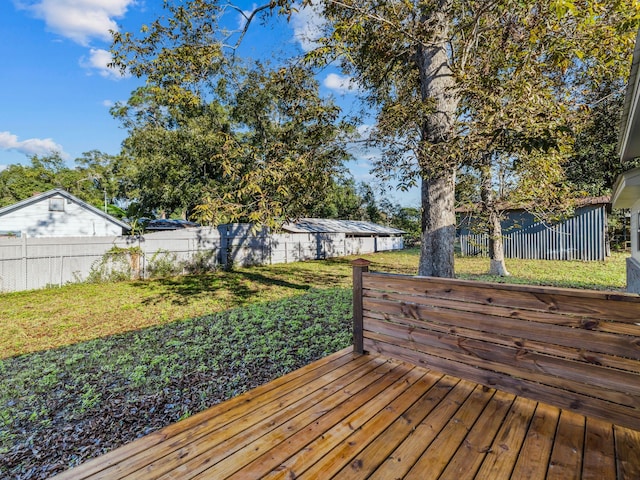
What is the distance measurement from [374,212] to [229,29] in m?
25.1

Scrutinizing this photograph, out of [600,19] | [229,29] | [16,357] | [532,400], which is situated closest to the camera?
[532,400]

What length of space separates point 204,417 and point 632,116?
15.6ft


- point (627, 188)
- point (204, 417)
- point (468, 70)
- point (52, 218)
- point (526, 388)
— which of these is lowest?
point (204, 417)

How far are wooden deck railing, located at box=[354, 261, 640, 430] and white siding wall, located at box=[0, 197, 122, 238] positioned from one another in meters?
18.6

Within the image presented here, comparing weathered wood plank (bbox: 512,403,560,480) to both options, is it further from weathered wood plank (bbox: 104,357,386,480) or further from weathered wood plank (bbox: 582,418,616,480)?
weathered wood plank (bbox: 104,357,386,480)

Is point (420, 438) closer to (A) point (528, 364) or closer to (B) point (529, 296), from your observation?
(A) point (528, 364)

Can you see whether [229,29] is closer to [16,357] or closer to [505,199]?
[16,357]

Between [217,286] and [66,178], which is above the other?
[66,178]

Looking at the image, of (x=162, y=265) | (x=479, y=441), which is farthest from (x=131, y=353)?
(x=162, y=265)

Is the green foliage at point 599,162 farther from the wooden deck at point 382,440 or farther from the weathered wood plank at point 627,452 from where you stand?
the wooden deck at point 382,440

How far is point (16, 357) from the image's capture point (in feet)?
13.9

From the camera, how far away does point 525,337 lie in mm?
2227

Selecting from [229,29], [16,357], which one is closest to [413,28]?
Result: [229,29]

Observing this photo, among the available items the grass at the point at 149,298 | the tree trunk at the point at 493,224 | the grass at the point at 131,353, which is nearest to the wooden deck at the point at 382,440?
the grass at the point at 131,353
